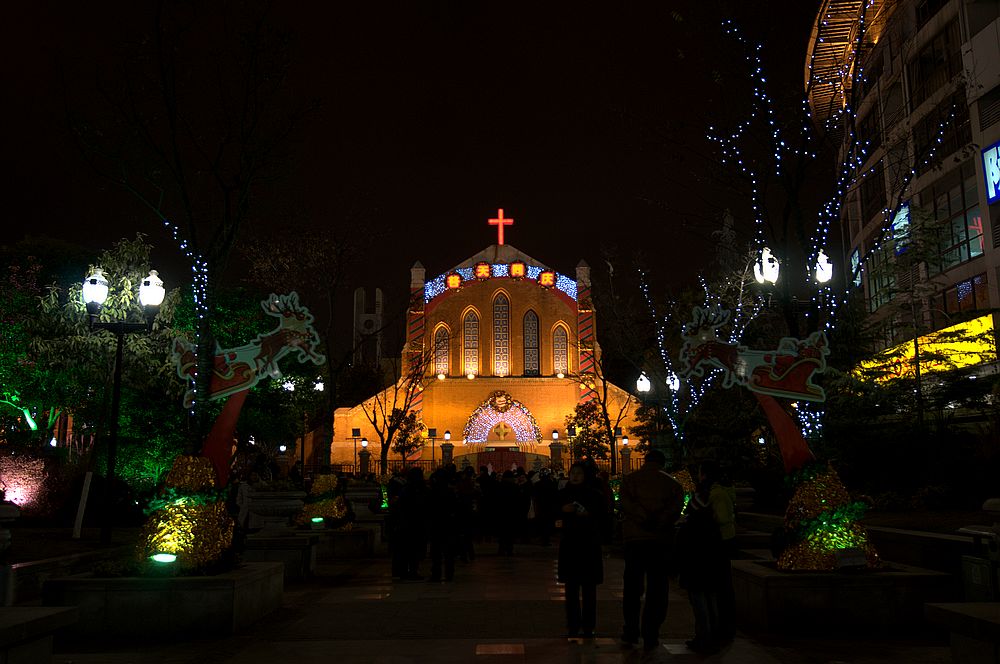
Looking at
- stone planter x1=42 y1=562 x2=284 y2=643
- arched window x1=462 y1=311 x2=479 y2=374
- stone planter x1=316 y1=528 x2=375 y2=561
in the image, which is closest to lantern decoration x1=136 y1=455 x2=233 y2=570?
stone planter x1=42 y1=562 x2=284 y2=643

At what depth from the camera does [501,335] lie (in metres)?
51.8

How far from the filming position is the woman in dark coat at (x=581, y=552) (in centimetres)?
786

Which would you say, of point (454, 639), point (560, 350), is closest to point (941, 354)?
point (454, 639)

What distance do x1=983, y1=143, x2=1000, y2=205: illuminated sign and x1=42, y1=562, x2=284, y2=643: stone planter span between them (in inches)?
976

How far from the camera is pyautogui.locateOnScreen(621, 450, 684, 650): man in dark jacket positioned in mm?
7461

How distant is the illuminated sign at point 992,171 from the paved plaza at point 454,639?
19789mm

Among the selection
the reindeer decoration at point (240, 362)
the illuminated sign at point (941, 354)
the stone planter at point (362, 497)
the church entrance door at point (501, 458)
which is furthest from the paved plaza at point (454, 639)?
the church entrance door at point (501, 458)

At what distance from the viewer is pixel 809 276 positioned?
43.3 feet

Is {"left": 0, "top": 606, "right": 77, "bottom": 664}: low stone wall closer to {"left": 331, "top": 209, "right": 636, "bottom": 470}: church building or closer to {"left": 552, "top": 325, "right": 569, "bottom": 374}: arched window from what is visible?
{"left": 331, "top": 209, "right": 636, "bottom": 470}: church building

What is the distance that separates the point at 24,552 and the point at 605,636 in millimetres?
9502

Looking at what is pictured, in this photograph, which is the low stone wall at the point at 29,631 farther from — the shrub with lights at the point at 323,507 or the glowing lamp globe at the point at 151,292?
the shrub with lights at the point at 323,507

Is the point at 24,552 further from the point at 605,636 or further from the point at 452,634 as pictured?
the point at 605,636

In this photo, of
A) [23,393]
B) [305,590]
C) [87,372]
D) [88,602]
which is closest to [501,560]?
[305,590]

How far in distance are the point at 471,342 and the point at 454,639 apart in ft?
144
